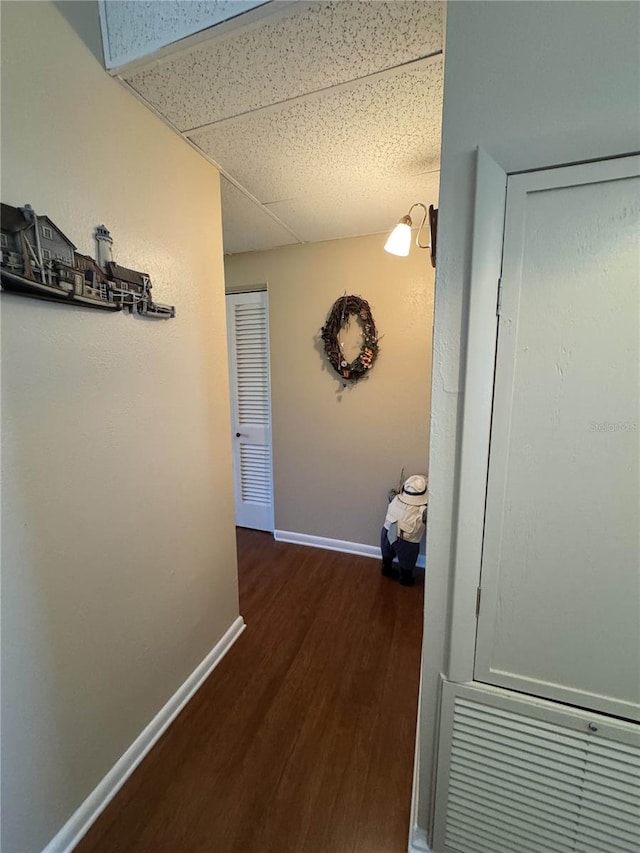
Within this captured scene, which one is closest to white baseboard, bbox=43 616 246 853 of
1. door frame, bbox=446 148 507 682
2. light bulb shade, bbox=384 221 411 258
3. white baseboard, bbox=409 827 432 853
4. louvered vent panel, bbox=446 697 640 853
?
white baseboard, bbox=409 827 432 853

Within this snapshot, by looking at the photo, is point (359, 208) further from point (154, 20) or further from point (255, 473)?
point (255, 473)

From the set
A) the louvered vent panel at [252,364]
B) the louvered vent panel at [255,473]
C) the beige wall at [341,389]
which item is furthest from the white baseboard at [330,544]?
the louvered vent panel at [252,364]

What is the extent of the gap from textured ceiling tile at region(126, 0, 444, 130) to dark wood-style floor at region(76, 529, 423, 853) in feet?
7.97

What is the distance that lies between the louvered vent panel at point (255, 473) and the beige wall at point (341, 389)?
0.16 meters

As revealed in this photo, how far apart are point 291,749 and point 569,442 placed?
154 cm

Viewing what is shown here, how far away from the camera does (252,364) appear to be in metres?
2.96

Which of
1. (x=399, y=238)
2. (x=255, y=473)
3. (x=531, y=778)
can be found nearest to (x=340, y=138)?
(x=399, y=238)

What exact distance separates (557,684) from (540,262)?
1028 mm

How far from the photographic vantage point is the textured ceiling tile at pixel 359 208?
5.83 ft

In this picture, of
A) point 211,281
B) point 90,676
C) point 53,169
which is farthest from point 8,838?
point 211,281

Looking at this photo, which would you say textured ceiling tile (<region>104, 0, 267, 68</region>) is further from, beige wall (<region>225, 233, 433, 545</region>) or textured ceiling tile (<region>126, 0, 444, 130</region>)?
beige wall (<region>225, 233, 433, 545</region>)

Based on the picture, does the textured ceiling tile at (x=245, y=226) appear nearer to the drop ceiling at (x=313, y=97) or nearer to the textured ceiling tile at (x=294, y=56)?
the drop ceiling at (x=313, y=97)

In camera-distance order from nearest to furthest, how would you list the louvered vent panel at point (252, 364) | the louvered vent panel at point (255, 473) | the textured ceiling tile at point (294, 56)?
1. the textured ceiling tile at point (294, 56)
2. the louvered vent panel at point (252, 364)
3. the louvered vent panel at point (255, 473)

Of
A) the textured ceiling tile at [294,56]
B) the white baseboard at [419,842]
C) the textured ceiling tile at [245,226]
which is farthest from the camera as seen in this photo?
the textured ceiling tile at [245,226]
